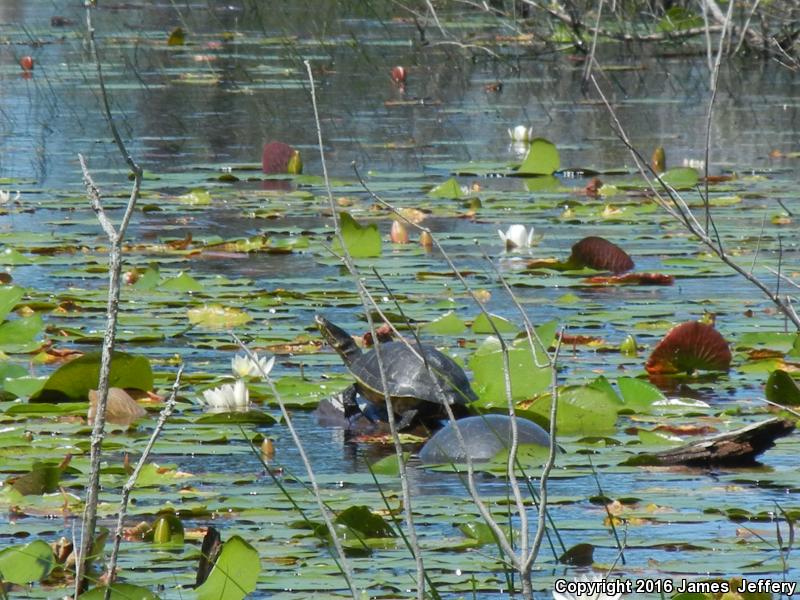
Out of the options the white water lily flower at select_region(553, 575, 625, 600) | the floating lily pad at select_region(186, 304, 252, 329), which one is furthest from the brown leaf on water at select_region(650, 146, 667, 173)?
the white water lily flower at select_region(553, 575, 625, 600)

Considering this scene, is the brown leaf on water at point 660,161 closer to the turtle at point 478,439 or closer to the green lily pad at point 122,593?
the turtle at point 478,439

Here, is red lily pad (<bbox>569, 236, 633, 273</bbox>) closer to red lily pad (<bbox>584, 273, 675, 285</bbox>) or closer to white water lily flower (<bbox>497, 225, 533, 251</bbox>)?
red lily pad (<bbox>584, 273, 675, 285</bbox>)

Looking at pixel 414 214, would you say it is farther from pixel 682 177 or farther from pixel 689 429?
pixel 689 429

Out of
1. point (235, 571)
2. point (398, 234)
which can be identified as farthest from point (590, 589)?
point (398, 234)

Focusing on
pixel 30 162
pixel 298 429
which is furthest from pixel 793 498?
pixel 30 162

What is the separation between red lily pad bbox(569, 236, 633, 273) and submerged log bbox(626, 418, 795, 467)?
2.05 metres

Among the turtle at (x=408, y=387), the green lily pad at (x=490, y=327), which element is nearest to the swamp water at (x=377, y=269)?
the green lily pad at (x=490, y=327)

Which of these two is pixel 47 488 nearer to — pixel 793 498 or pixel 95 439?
pixel 95 439

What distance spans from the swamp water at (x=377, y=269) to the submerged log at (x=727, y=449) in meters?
0.04

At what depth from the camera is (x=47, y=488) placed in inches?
126

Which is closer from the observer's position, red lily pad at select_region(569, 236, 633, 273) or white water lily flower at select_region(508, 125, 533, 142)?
red lily pad at select_region(569, 236, 633, 273)

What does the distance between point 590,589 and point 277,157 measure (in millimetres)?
5634

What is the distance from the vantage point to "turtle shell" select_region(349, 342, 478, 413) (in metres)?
3.89

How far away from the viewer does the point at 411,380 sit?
13.2 ft
